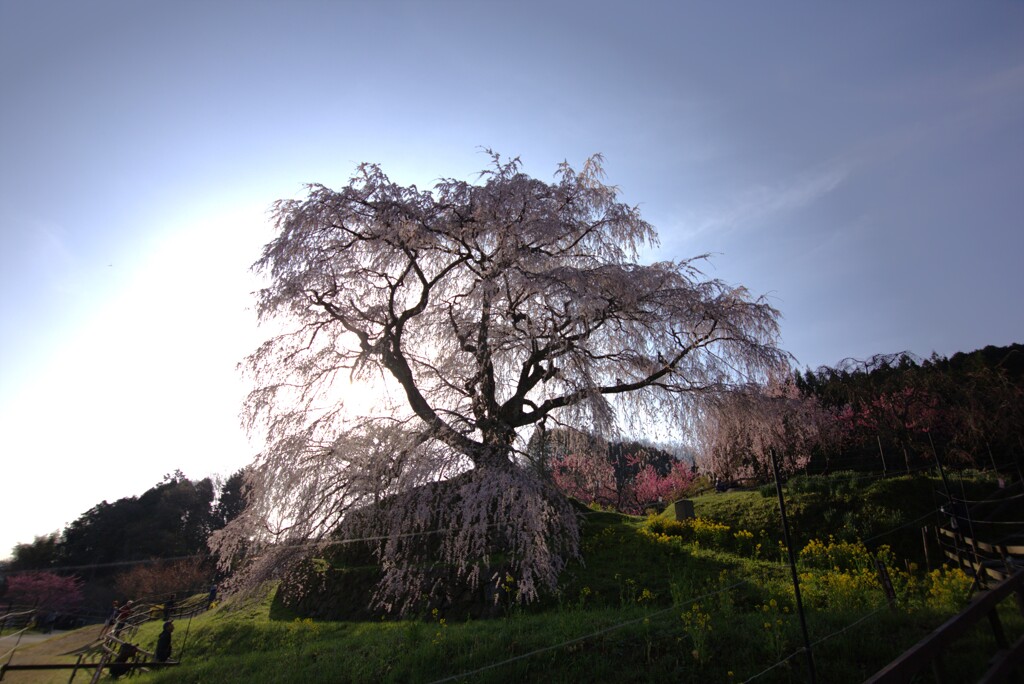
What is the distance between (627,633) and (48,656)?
19.0m

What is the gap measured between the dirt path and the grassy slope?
2.60 m

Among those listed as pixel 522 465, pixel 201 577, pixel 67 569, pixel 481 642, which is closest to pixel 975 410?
pixel 522 465

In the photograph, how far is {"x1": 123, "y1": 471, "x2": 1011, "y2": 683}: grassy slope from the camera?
5473 mm

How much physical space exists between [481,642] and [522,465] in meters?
2.61

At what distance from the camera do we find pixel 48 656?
49.0 feet

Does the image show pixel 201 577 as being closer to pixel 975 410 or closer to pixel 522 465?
pixel 522 465

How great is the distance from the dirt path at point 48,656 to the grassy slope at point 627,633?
2596mm

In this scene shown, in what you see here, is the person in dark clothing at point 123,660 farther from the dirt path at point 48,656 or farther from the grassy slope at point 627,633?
the grassy slope at point 627,633

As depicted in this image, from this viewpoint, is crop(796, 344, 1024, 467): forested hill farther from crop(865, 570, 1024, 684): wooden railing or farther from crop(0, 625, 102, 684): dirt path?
crop(0, 625, 102, 684): dirt path

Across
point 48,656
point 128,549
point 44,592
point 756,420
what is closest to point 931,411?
point 756,420

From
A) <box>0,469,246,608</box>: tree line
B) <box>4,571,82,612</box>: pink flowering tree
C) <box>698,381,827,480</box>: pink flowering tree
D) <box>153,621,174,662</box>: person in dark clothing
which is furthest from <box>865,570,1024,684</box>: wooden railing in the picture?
<box>4,571,82,612</box>: pink flowering tree

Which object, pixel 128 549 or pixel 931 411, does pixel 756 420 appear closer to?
pixel 931 411

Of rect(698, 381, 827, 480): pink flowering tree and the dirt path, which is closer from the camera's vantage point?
rect(698, 381, 827, 480): pink flowering tree

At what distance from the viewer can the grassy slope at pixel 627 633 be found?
5473 millimetres
